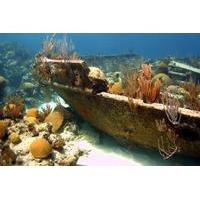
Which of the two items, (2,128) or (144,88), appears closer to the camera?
(144,88)

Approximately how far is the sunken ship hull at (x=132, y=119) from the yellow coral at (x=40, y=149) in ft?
4.88

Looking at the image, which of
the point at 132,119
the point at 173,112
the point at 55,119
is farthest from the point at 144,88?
the point at 55,119

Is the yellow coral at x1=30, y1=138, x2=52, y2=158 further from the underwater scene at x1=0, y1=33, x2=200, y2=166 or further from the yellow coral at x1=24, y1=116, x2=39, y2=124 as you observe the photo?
the yellow coral at x1=24, y1=116, x2=39, y2=124

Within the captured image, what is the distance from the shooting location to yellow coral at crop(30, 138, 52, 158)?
273 inches

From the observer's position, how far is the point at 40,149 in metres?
6.93

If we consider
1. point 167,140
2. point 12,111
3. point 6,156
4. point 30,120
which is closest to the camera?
point 167,140

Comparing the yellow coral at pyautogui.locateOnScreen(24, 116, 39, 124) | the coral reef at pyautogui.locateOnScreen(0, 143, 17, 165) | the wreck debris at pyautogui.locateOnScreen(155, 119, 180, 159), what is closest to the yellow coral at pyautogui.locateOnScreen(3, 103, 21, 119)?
the yellow coral at pyautogui.locateOnScreen(24, 116, 39, 124)

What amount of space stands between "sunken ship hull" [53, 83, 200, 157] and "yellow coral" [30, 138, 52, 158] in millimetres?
1488

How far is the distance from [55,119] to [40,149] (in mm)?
1842

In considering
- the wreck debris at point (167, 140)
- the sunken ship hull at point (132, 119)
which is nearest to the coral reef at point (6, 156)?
the sunken ship hull at point (132, 119)

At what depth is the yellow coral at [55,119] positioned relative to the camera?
860 cm

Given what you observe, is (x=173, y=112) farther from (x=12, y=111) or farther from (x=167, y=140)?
(x=12, y=111)

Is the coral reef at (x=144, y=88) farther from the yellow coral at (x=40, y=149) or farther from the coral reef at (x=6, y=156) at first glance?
the coral reef at (x=6, y=156)
